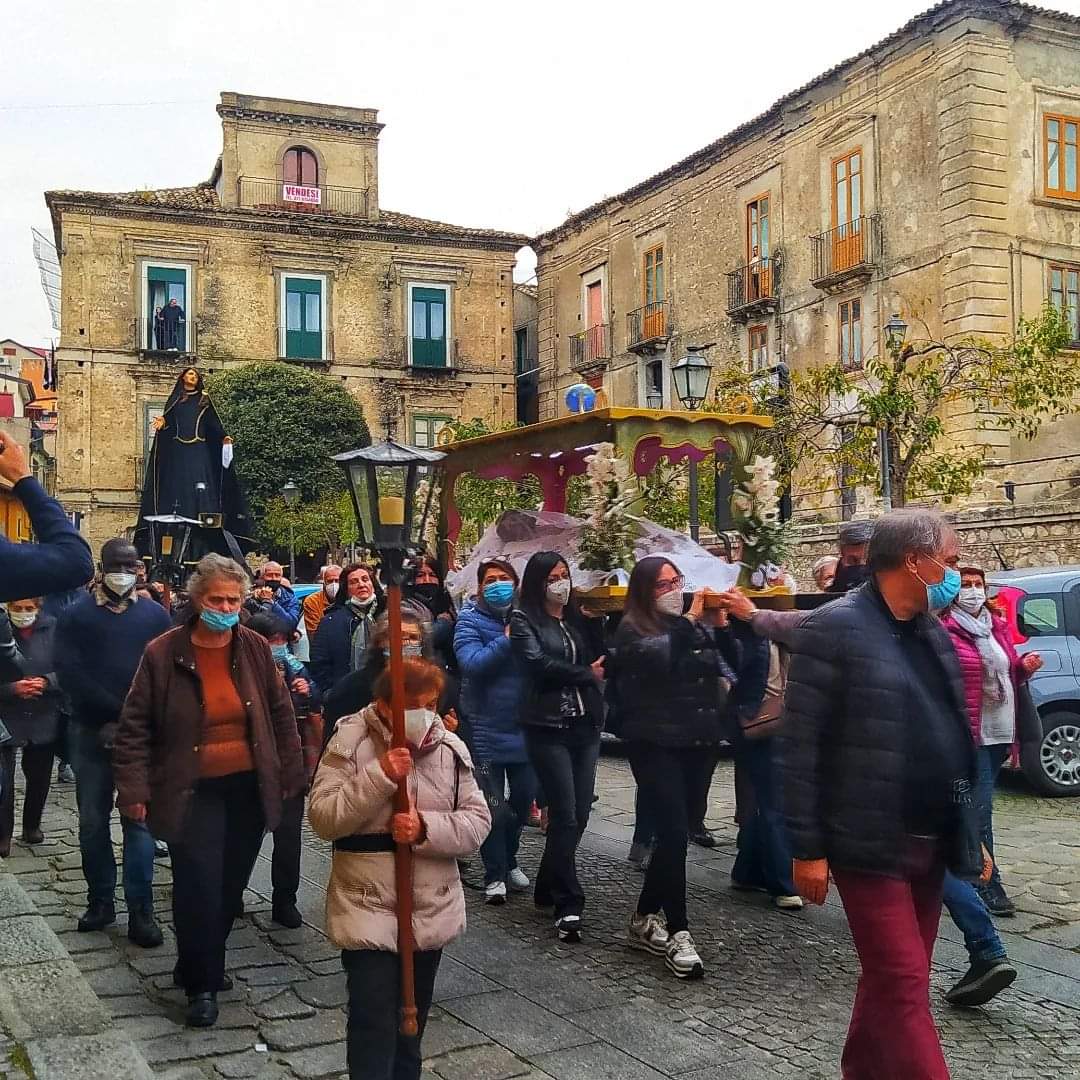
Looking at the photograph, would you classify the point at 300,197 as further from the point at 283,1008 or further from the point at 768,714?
the point at 283,1008

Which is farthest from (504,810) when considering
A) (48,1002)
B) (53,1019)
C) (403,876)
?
(403,876)

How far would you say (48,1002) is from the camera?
4.43 m

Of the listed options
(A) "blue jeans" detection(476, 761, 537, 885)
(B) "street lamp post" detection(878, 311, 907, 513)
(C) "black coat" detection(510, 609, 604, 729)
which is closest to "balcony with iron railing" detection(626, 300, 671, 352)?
(B) "street lamp post" detection(878, 311, 907, 513)

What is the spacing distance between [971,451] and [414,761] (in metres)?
21.5

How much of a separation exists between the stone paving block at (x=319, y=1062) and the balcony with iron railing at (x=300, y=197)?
3818 centimetres

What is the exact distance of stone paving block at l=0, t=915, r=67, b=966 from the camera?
4.89 metres

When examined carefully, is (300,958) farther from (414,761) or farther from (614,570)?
Answer: (614,570)

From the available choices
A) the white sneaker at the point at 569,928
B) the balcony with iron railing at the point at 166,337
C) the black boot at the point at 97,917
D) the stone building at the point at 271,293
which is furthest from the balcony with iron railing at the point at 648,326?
the black boot at the point at 97,917

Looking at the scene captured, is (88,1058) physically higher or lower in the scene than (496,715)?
lower

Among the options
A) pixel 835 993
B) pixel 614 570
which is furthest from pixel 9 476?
pixel 614 570

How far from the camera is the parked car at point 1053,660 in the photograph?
10.2m

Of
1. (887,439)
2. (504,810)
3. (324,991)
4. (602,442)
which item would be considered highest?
(887,439)

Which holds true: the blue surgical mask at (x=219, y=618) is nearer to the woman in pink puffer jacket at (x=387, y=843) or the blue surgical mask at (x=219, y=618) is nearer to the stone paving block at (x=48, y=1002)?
the stone paving block at (x=48, y=1002)

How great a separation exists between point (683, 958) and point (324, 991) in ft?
4.92
